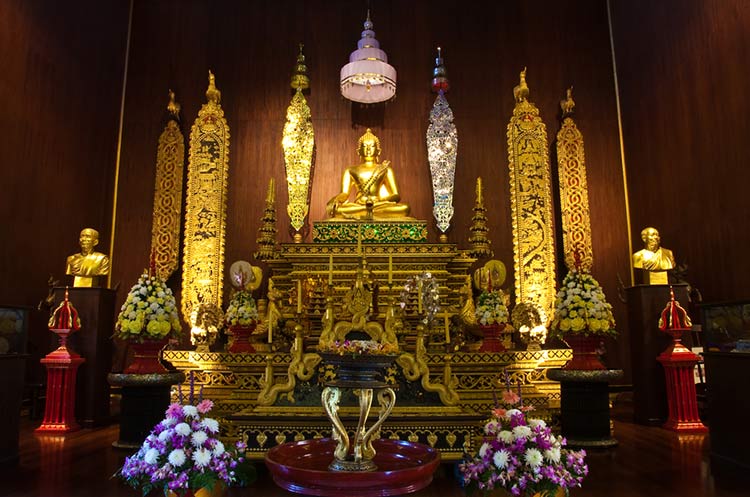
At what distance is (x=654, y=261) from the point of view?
4820 millimetres

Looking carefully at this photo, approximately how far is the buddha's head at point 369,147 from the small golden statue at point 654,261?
9.11ft

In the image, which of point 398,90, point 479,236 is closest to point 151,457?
point 479,236

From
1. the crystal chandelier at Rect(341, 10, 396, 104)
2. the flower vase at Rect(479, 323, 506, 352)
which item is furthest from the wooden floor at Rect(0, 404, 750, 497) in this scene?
the crystal chandelier at Rect(341, 10, 396, 104)

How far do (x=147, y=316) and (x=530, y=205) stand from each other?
13.0 ft

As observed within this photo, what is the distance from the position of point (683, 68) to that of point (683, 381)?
9.30 feet

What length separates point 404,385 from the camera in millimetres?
3293

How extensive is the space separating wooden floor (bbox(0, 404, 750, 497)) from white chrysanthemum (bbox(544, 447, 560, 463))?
756 mm

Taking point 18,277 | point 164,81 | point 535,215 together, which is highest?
point 164,81

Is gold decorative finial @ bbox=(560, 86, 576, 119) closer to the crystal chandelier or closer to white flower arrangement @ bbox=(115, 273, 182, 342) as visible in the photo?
the crystal chandelier

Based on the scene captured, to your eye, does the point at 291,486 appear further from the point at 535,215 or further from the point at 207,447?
the point at 535,215

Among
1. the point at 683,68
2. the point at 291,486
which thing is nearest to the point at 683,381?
the point at 683,68

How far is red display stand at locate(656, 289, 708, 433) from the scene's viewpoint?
4.22 metres

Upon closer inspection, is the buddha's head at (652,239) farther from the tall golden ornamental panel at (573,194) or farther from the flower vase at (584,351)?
the flower vase at (584,351)

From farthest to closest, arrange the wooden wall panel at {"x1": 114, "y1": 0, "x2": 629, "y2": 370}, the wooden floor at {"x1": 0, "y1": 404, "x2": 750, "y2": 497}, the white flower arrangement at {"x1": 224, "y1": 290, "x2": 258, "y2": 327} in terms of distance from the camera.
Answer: the wooden wall panel at {"x1": 114, "y1": 0, "x2": 629, "y2": 370} → the white flower arrangement at {"x1": 224, "y1": 290, "x2": 258, "y2": 327} → the wooden floor at {"x1": 0, "y1": 404, "x2": 750, "y2": 497}
